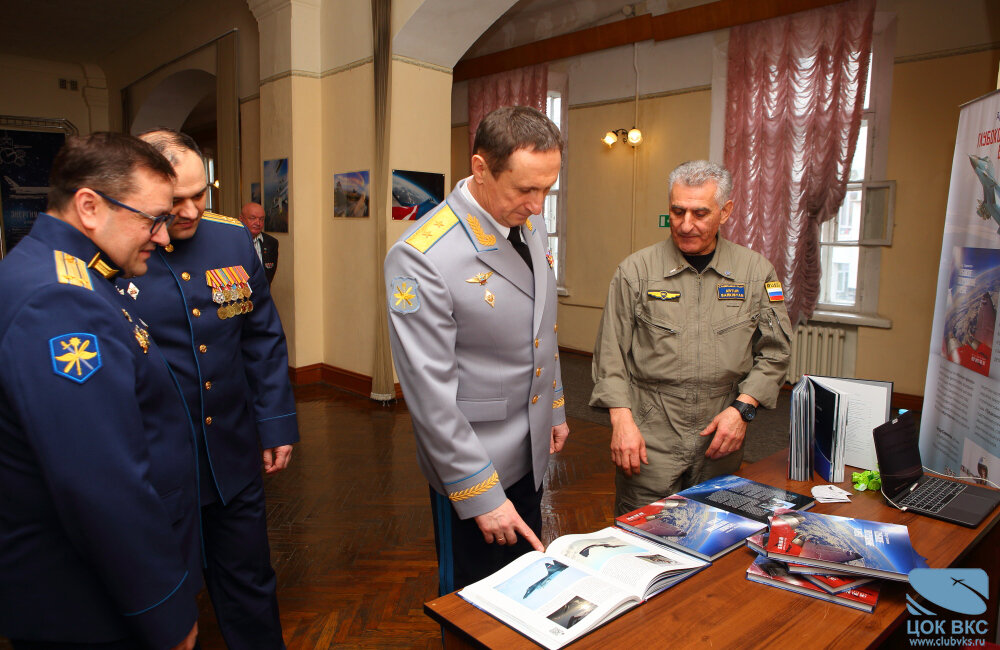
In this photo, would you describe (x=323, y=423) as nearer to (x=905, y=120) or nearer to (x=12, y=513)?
(x=12, y=513)

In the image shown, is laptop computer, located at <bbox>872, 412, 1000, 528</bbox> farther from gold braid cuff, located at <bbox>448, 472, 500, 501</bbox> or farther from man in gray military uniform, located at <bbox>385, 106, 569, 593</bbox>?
gold braid cuff, located at <bbox>448, 472, 500, 501</bbox>

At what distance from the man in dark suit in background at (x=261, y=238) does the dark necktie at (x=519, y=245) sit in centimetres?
513

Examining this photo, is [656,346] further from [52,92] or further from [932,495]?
[52,92]

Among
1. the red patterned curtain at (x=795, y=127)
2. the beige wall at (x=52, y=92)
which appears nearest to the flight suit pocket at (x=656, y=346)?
the red patterned curtain at (x=795, y=127)

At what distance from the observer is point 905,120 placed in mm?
5723

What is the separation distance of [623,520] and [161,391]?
1.12m

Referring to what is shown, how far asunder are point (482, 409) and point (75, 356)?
2.96 ft

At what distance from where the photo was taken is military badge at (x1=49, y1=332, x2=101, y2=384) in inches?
45.3

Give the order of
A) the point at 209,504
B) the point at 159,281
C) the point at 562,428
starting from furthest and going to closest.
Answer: the point at 562,428, the point at 209,504, the point at 159,281

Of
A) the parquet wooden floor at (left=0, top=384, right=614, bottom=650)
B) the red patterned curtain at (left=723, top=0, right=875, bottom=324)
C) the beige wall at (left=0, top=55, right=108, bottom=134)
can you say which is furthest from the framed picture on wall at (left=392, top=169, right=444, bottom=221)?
the beige wall at (left=0, top=55, right=108, bottom=134)

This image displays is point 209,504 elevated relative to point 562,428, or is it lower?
lower

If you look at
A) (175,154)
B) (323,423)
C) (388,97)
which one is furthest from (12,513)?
(388,97)

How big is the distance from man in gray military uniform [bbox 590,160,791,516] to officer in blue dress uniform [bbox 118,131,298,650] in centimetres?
111

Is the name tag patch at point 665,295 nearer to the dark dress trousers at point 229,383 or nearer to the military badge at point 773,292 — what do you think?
the military badge at point 773,292
